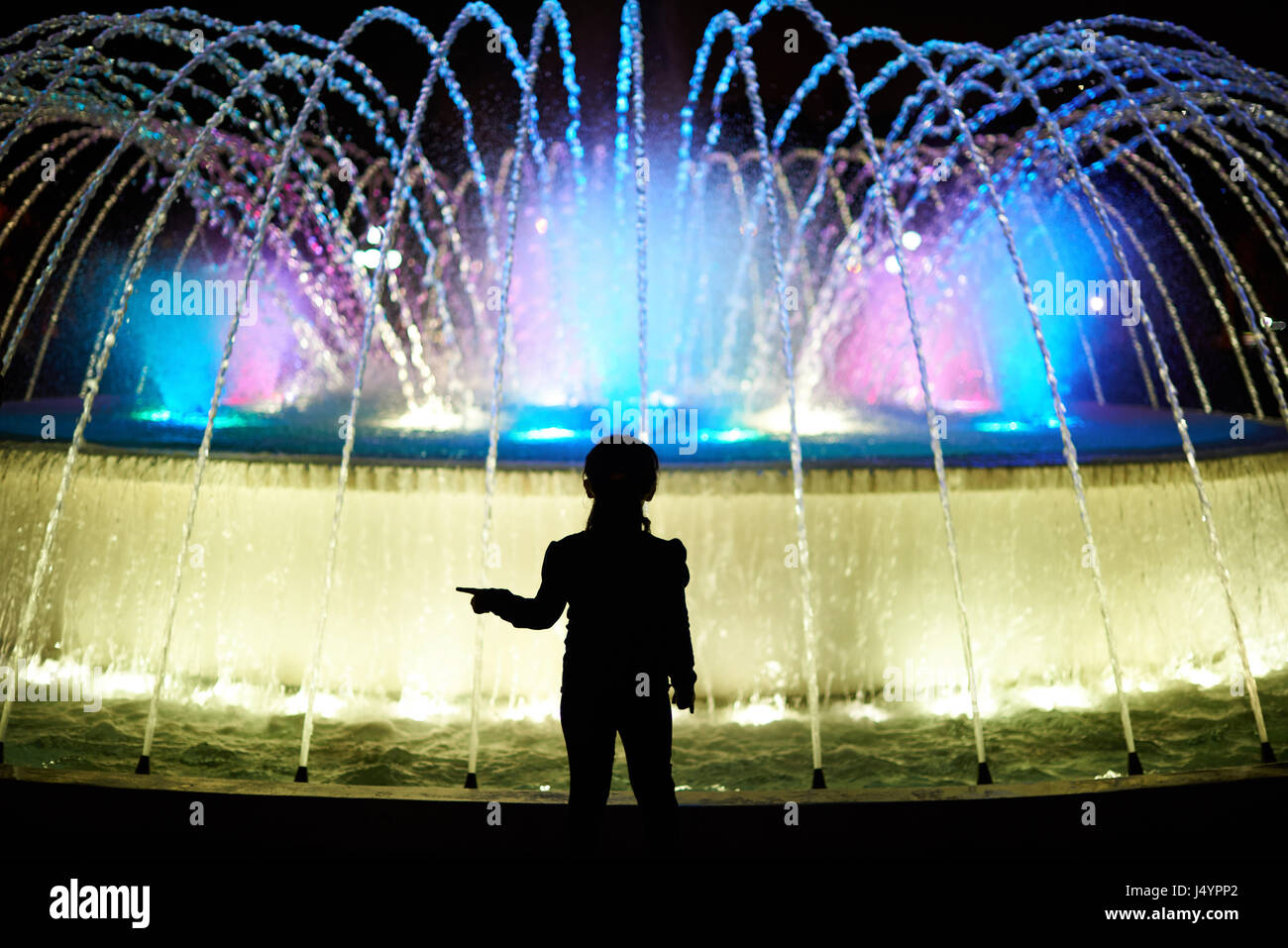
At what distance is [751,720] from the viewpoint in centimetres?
628

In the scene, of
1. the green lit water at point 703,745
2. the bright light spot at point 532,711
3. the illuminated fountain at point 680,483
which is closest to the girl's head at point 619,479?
the illuminated fountain at point 680,483

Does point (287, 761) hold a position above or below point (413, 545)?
below

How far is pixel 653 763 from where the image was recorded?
10.5 feet

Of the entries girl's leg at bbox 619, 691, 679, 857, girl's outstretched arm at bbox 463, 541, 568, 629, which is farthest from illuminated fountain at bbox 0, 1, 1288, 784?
girl's outstretched arm at bbox 463, 541, 568, 629

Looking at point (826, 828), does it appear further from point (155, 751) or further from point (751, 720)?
point (155, 751)

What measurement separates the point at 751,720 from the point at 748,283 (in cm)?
1445

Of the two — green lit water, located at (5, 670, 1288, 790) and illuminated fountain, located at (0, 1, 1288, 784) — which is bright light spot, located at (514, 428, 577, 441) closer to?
illuminated fountain, located at (0, 1, 1288, 784)

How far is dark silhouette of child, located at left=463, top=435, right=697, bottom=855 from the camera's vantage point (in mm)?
3160

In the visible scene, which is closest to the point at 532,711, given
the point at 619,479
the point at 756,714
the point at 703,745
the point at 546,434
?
the point at 703,745

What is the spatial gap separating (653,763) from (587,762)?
7.6 inches

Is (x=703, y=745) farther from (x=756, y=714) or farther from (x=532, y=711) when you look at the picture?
(x=532, y=711)

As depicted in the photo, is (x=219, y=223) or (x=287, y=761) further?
(x=219, y=223)

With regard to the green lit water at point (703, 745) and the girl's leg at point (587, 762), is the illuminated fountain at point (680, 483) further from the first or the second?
the girl's leg at point (587, 762)
